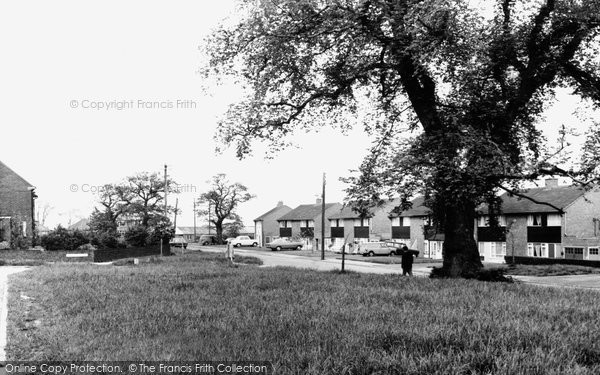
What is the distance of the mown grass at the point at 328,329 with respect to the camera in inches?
222

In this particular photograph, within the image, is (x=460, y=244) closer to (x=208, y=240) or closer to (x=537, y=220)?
(x=537, y=220)

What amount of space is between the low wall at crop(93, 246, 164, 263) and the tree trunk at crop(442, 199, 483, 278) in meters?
24.5

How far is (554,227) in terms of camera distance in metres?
45.7

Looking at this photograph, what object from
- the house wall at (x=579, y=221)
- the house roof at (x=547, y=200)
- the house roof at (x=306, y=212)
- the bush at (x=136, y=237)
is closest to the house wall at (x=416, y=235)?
the house roof at (x=547, y=200)

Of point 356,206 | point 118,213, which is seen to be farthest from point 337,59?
point 118,213

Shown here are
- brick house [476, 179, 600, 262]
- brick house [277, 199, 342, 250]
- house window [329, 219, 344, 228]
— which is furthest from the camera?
brick house [277, 199, 342, 250]

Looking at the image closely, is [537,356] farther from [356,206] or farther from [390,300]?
[356,206]

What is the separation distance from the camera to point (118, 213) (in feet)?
257

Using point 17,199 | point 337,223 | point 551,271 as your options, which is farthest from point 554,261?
point 17,199

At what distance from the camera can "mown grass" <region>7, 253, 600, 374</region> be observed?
18.5ft

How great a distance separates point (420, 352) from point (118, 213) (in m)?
77.8

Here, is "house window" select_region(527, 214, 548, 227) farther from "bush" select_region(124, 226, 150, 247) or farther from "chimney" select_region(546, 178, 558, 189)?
"bush" select_region(124, 226, 150, 247)

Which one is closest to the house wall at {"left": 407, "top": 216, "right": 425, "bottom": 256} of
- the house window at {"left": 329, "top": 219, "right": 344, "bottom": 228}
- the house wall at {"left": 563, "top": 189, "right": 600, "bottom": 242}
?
the house window at {"left": 329, "top": 219, "right": 344, "bottom": 228}

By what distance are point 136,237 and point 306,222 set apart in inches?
1712
